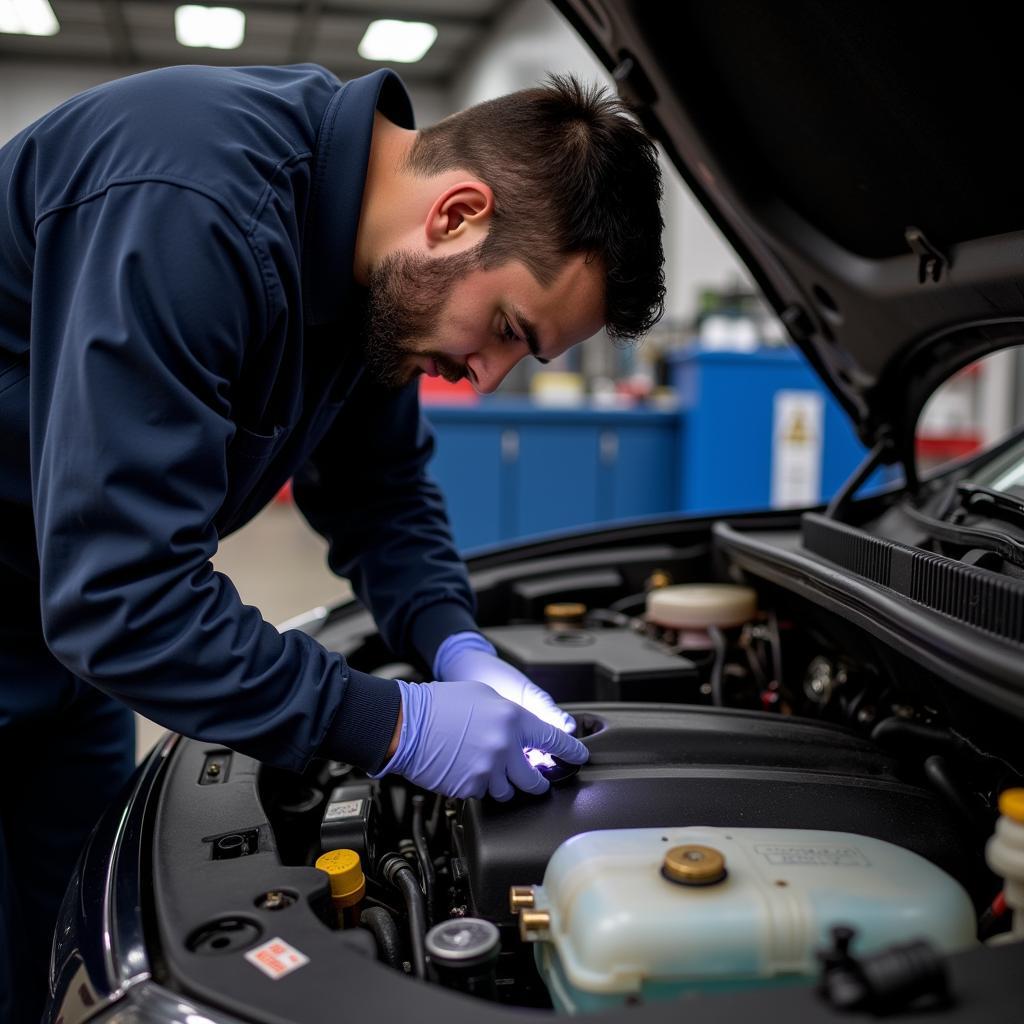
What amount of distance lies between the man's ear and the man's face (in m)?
0.02

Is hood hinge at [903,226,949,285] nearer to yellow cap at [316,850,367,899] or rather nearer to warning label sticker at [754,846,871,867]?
warning label sticker at [754,846,871,867]

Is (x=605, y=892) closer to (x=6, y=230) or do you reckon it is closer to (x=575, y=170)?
(x=575, y=170)

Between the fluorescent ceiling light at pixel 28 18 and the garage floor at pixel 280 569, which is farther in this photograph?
the fluorescent ceiling light at pixel 28 18

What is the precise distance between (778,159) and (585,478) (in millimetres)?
3164

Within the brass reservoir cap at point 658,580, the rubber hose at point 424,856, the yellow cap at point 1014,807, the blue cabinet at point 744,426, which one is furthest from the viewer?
the blue cabinet at point 744,426

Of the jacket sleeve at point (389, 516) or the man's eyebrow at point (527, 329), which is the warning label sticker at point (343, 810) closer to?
the jacket sleeve at point (389, 516)

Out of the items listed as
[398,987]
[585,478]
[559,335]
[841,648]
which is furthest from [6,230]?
[585,478]

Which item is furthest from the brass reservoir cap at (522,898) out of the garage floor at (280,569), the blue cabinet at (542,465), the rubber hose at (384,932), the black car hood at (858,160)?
the blue cabinet at (542,465)

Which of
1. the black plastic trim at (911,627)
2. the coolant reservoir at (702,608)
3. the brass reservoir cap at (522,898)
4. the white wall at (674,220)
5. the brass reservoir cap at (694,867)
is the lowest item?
the brass reservoir cap at (522,898)

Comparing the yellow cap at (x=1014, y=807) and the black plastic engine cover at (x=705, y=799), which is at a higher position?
the yellow cap at (x=1014, y=807)

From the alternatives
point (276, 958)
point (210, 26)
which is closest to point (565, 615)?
point (276, 958)

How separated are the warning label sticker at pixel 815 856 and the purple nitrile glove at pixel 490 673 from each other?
0.98 ft

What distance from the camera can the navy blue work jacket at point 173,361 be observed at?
781 mm

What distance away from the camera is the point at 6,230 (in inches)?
37.3
